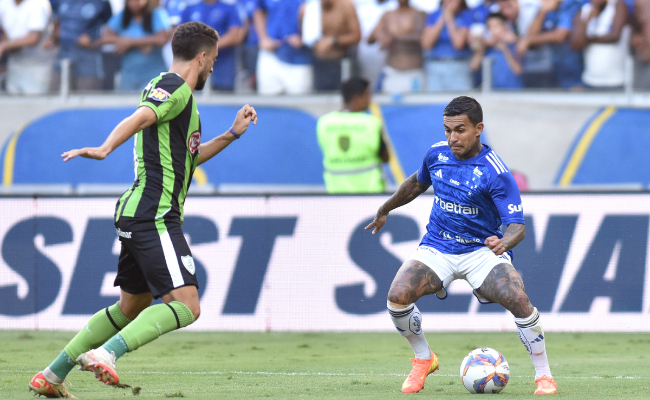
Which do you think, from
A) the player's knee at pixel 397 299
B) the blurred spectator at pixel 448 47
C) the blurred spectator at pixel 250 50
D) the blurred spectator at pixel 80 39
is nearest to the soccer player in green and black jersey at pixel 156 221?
the player's knee at pixel 397 299

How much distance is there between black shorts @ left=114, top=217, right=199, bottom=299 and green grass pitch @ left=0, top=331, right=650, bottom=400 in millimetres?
885

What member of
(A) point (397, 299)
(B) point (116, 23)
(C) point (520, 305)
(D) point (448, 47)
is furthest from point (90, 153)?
(B) point (116, 23)

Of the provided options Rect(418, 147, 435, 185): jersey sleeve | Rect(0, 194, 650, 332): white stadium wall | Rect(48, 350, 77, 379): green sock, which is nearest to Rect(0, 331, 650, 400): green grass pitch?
Rect(0, 194, 650, 332): white stadium wall

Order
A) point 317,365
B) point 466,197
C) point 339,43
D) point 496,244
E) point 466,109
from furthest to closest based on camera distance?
point 339,43 < point 317,365 < point 466,197 < point 466,109 < point 496,244

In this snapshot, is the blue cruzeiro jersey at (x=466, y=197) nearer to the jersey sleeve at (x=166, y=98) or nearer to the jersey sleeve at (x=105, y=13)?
the jersey sleeve at (x=166, y=98)

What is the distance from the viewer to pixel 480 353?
227 inches

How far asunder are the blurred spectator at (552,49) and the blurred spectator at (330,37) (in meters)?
2.21

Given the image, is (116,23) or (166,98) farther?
(116,23)

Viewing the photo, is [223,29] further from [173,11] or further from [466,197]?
[466,197]

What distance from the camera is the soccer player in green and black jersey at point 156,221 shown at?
15.3 ft

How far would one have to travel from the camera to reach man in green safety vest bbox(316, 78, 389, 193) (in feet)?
32.7

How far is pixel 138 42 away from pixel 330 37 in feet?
8.72

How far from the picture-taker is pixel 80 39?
12578 mm

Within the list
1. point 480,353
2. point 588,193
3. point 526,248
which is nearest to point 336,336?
point 526,248
